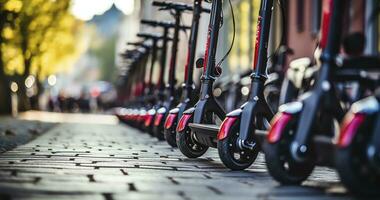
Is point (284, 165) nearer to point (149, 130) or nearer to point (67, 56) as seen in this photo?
point (149, 130)

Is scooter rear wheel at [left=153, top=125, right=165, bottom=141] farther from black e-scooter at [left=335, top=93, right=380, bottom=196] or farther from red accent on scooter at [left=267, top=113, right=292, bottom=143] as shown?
black e-scooter at [left=335, top=93, right=380, bottom=196]

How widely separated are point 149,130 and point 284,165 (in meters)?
6.60

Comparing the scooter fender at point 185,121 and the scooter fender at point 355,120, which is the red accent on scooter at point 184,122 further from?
the scooter fender at point 355,120

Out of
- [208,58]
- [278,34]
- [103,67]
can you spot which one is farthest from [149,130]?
[103,67]

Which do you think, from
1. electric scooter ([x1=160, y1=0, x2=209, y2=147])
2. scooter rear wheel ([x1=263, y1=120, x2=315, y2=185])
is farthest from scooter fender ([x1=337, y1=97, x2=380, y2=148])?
electric scooter ([x1=160, y1=0, x2=209, y2=147])

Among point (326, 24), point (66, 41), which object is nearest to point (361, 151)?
point (326, 24)

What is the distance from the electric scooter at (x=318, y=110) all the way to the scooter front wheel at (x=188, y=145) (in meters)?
2.39

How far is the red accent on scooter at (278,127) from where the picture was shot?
434 centimetres

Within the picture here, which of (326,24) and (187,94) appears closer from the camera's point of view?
(326,24)

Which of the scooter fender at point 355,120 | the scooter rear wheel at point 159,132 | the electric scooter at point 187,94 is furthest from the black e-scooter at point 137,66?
the scooter fender at point 355,120

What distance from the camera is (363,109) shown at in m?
3.86

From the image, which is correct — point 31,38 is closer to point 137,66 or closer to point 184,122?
point 137,66

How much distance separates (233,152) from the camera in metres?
5.61

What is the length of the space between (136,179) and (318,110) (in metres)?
1.29
